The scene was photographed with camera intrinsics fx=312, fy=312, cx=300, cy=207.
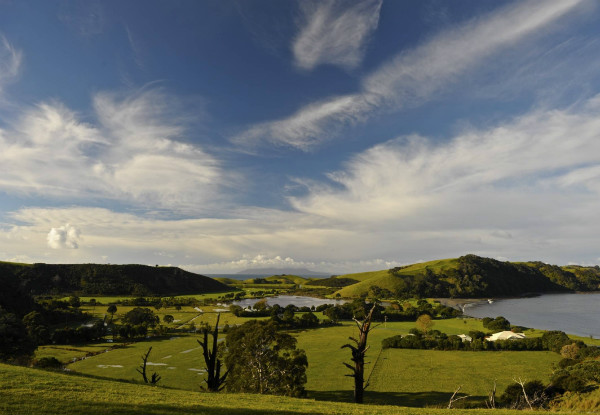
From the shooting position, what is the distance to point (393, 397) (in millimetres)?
52219

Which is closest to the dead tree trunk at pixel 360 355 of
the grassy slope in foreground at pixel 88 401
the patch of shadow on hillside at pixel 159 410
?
the grassy slope in foreground at pixel 88 401

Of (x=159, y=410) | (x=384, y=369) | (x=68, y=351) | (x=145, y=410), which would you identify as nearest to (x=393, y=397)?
(x=384, y=369)

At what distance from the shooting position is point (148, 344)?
9512 centimetres

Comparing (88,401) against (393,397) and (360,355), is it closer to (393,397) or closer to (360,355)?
(360,355)

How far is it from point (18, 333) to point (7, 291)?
110443 millimetres

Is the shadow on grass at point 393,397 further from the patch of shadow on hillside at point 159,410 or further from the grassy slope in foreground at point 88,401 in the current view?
the patch of shadow on hillside at point 159,410

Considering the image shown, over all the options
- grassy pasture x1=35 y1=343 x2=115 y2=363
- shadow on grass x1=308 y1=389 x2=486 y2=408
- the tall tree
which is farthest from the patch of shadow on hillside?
grassy pasture x1=35 y1=343 x2=115 y2=363

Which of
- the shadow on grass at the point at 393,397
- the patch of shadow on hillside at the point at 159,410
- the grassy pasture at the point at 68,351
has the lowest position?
the grassy pasture at the point at 68,351

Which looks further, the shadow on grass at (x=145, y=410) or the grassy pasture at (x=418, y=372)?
the grassy pasture at (x=418, y=372)

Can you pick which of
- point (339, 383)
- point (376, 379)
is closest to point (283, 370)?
point (339, 383)

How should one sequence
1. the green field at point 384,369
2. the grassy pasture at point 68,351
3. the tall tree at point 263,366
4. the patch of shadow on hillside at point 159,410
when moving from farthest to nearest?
the grassy pasture at point 68,351 < the green field at point 384,369 < the tall tree at point 263,366 < the patch of shadow on hillside at point 159,410

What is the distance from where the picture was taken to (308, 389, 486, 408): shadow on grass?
49.4 metres

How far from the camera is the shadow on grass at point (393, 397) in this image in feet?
162

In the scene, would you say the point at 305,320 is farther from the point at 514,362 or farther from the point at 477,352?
the point at 514,362
